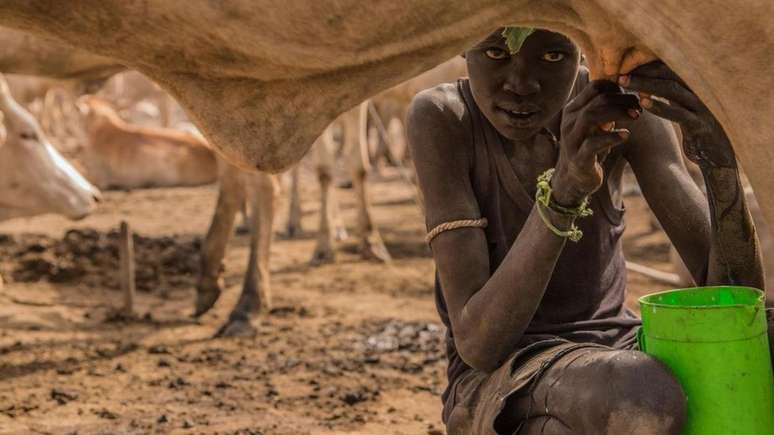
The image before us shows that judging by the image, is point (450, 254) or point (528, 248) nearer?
point (528, 248)

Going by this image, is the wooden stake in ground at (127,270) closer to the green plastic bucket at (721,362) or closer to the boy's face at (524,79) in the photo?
the boy's face at (524,79)

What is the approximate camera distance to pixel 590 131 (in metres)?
1.96

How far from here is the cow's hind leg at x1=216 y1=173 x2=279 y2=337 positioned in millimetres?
6133

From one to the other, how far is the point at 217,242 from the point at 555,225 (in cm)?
424

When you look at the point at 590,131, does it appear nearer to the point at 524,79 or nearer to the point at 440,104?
the point at 524,79

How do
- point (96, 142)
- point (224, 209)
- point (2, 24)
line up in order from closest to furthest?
point (2, 24), point (224, 209), point (96, 142)

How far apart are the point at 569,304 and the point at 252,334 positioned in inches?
135

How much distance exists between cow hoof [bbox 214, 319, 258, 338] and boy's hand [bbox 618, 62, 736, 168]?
13.2 feet

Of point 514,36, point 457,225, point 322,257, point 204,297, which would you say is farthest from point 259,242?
point 514,36

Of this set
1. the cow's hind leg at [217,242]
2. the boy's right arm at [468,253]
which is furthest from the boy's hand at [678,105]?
the cow's hind leg at [217,242]

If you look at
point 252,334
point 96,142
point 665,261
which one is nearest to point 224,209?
point 252,334

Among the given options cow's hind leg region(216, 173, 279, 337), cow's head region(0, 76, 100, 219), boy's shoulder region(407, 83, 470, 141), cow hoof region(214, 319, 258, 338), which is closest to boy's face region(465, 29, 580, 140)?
boy's shoulder region(407, 83, 470, 141)

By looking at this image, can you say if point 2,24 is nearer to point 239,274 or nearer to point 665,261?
point 239,274

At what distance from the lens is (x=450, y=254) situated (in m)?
2.36
